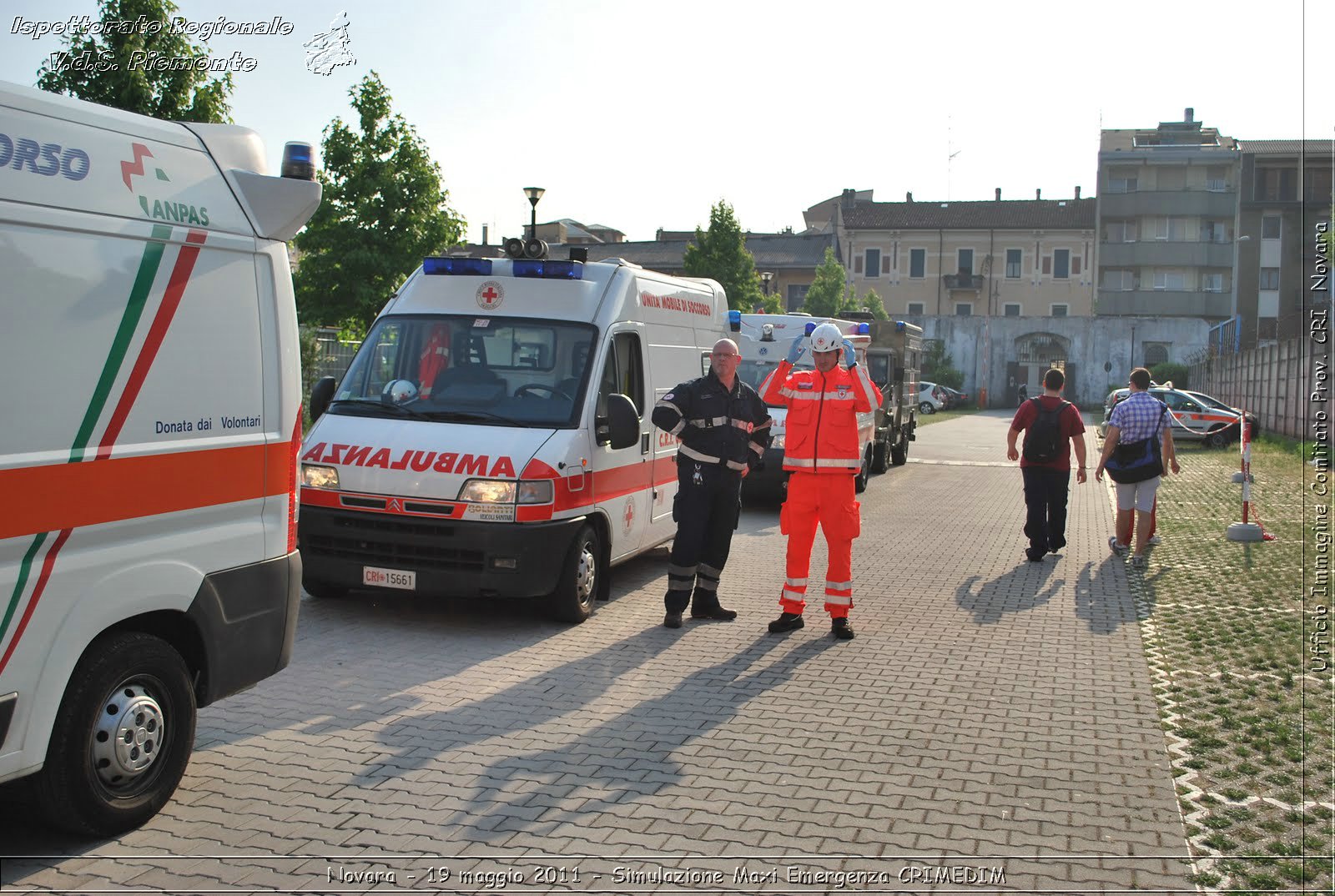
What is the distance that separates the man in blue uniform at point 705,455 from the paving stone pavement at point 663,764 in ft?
1.61

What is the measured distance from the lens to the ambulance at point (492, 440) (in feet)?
25.9

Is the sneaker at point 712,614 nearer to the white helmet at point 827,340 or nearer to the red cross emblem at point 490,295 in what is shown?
the white helmet at point 827,340

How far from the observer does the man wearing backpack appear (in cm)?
1230

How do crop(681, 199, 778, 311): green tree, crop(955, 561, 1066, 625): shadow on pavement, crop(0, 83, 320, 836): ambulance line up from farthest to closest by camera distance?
1. crop(681, 199, 778, 311): green tree
2. crop(955, 561, 1066, 625): shadow on pavement
3. crop(0, 83, 320, 836): ambulance

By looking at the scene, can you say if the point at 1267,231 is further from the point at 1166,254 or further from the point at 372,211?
the point at 372,211

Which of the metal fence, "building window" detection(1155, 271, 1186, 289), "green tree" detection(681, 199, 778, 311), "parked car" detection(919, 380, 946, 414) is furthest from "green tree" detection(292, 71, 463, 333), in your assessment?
"building window" detection(1155, 271, 1186, 289)

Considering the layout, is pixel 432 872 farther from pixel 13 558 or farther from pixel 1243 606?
pixel 1243 606

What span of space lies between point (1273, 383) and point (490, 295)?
2869 centimetres

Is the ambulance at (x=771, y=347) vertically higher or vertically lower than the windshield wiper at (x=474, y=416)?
higher

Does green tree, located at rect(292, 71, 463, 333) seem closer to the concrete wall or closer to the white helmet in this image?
the white helmet

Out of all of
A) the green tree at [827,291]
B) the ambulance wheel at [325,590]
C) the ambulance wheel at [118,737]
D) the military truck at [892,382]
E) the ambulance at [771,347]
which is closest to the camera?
the ambulance wheel at [118,737]

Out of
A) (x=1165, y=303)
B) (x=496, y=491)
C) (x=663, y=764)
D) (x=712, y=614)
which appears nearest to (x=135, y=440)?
(x=663, y=764)

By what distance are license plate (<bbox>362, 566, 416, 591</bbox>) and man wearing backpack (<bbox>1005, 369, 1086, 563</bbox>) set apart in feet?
22.0

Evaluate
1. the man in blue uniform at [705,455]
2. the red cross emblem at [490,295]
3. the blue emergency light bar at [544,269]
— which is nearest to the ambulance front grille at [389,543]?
the man in blue uniform at [705,455]
